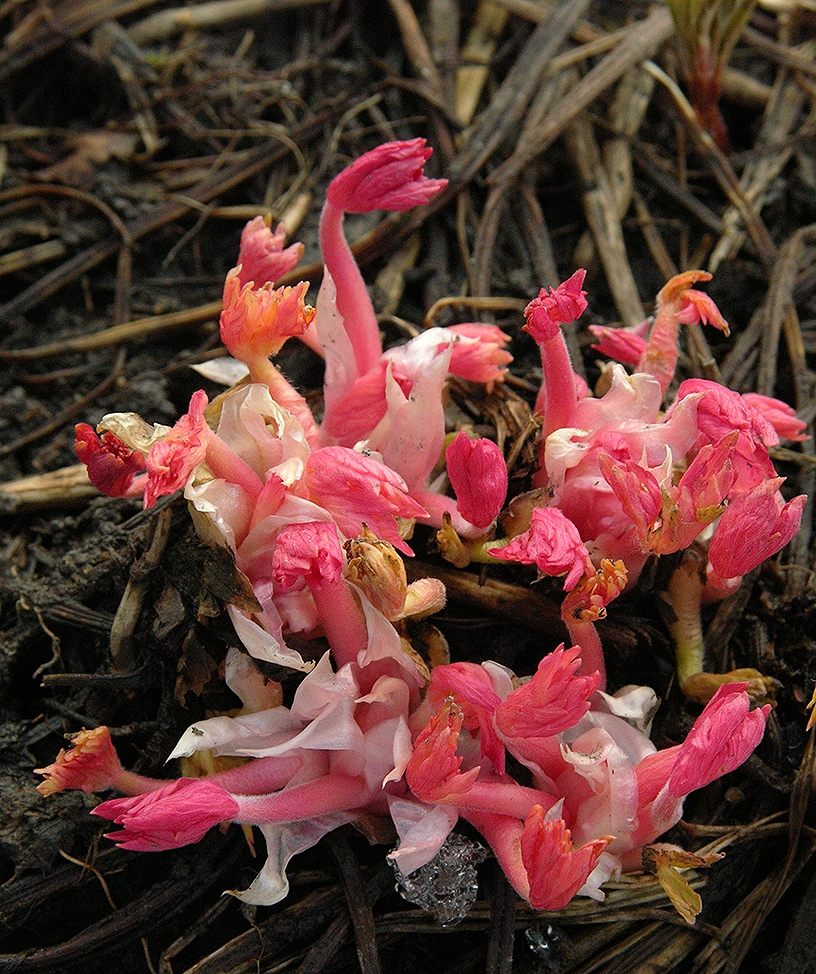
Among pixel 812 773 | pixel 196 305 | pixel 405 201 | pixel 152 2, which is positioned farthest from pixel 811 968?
pixel 152 2

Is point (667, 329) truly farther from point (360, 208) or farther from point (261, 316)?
point (261, 316)

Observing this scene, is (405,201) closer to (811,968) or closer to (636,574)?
(636,574)

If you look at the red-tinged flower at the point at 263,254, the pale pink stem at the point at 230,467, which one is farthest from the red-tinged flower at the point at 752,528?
the red-tinged flower at the point at 263,254

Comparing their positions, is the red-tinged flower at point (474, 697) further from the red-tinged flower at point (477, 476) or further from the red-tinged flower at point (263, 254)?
the red-tinged flower at point (263, 254)

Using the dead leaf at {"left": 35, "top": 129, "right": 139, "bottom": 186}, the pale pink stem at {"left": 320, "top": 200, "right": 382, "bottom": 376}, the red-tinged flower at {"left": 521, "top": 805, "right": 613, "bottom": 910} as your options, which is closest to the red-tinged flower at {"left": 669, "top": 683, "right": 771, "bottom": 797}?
the red-tinged flower at {"left": 521, "top": 805, "right": 613, "bottom": 910}

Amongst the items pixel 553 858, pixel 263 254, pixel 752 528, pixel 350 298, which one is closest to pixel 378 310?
pixel 350 298

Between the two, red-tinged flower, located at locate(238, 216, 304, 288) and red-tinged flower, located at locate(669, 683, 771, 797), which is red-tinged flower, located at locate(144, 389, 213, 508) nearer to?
red-tinged flower, located at locate(238, 216, 304, 288)
